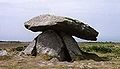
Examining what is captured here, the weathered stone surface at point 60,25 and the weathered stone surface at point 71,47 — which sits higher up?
the weathered stone surface at point 60,25

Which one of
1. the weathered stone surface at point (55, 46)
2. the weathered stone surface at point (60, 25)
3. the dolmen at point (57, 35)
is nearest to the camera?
the weathered stone surface at point (60, 25)

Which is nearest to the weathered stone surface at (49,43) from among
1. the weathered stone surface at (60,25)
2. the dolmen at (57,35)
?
the dolmen at (57,35)

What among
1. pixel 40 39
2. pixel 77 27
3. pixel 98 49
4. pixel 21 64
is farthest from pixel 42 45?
pixel 98 49

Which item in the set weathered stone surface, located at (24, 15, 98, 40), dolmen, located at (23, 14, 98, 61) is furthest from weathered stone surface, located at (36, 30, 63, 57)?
weathered stone surface, located at (24, 15, 98, 40)

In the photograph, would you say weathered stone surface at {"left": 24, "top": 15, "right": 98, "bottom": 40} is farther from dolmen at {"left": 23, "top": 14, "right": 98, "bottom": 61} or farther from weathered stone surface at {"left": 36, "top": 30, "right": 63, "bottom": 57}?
Result: weathered stone surface at {"left": 36, "top": 30, "right": 63, "bottom": 57}

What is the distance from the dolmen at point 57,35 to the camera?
1102 inches

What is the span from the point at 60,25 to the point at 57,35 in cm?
234

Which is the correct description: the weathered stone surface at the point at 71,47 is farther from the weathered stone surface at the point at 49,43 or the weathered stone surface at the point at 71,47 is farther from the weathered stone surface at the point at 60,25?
the weathered stone surface at the point at 49,43

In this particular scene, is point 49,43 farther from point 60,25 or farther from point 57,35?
point 60,25

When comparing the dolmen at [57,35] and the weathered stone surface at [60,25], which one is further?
the dolmen at [57,35]

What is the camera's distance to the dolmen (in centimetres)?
2800

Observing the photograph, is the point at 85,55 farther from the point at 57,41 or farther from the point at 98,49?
the point at 98,49

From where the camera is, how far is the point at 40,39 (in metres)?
30.3

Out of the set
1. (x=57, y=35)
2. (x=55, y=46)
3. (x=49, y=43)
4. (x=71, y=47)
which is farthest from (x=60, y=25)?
(x=71, y=47)
